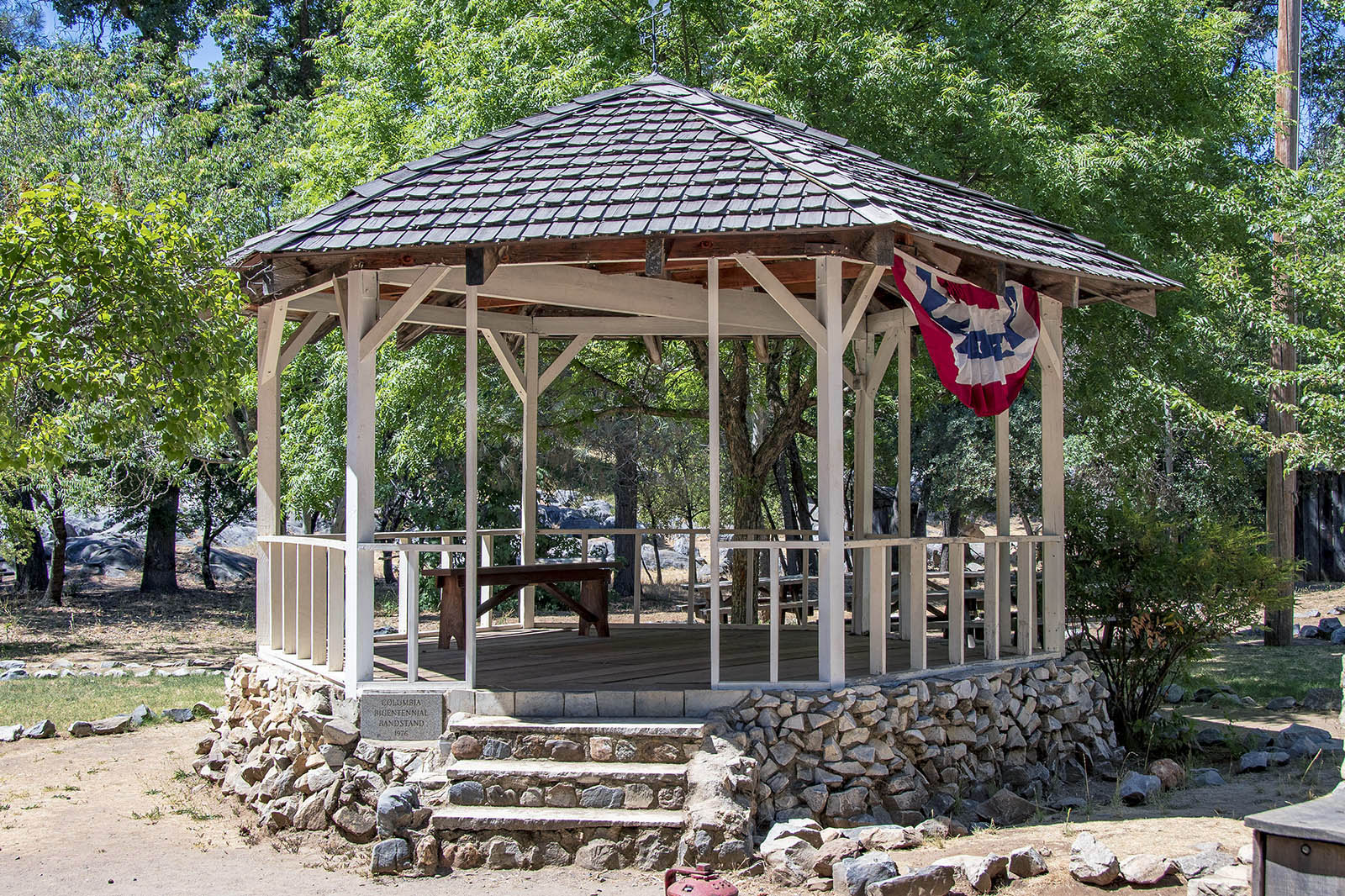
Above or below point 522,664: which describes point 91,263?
above

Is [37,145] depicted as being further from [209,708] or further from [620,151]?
[620,151]

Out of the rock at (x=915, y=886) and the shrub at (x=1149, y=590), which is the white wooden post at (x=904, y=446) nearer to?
the shrub at (x=1149, y=590)

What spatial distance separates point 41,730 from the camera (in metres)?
10.7

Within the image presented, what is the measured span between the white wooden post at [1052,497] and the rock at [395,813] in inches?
197

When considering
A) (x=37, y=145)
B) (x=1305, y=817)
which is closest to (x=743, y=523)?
(x=1305, y=817)

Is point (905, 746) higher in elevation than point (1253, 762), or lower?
higher

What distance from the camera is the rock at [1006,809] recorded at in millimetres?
7277

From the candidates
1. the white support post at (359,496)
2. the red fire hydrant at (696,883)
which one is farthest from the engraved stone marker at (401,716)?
the red fire hydrant at (696,883)

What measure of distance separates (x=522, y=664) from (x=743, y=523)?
6.07 metres

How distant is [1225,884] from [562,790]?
334cm

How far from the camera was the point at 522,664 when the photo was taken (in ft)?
28.9

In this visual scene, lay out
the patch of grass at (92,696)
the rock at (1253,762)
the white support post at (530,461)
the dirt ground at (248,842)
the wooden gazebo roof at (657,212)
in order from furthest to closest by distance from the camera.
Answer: the patch of grass at (92,696) → the white support post at (530,461) → the rock at (1253,762) → the wooden gazebo roof at (657,212) → the dirt ground at (248,842)

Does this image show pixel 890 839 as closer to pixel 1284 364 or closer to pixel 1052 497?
pixel 1052 497

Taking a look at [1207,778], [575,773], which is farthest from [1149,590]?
[575,773]
